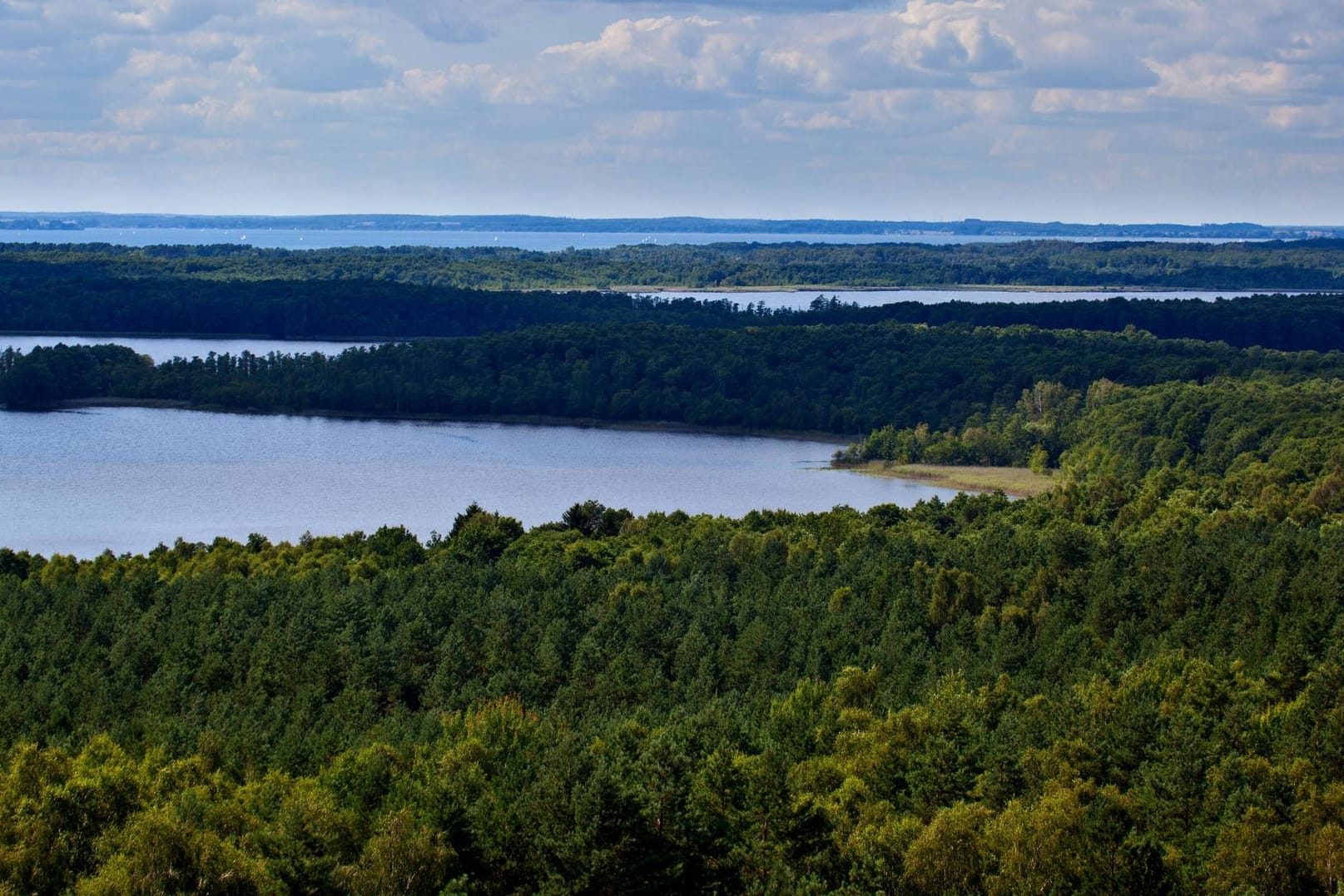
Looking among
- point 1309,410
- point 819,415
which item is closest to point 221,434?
point 819,415

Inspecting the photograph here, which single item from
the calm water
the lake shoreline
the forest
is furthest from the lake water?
the forest

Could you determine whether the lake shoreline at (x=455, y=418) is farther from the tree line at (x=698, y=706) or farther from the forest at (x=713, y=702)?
the tree line at (x=698, y=706)

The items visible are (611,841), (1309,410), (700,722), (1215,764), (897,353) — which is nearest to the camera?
(611,841)

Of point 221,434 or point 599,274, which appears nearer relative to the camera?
point 221,434

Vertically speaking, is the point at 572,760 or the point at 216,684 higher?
the point at 572,760

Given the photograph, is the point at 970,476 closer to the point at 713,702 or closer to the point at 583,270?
the point at 713,702

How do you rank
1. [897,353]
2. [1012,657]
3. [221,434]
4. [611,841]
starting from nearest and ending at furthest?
[611,841] → [1012,657] → [221,434] → [897,353]

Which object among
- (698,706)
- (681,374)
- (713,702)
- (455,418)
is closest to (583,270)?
(681,374)

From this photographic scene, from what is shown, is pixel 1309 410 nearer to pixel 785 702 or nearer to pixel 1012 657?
pixel 1012 657
